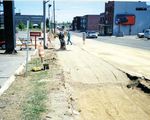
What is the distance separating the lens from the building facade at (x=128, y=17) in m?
103

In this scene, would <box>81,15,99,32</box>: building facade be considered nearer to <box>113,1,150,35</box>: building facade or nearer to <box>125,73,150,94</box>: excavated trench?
<box>113,1,150,35</box>: building facade

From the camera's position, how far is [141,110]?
1016 cm

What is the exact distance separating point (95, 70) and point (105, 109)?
280 inches

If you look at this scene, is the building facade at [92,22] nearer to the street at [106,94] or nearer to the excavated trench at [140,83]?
the street at [106,94]

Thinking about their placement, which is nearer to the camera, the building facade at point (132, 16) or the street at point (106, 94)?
the street at point (106, 94)

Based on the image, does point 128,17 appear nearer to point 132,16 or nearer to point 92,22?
point 132,16

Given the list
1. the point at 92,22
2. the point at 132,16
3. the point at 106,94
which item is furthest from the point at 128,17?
the point at 106,94

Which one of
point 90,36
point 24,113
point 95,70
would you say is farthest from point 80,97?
point 90,36

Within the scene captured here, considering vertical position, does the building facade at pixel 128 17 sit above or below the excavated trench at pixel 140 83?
above

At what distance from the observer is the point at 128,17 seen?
335 ft

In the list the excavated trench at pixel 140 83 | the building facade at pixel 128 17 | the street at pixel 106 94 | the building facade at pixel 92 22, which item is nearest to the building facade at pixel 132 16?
the building facade at pixel 128 17

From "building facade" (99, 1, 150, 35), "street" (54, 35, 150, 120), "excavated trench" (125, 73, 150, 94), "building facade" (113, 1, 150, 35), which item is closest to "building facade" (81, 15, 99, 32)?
"building facade" (99, 1, 150, 35)

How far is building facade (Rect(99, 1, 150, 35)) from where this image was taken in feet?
336

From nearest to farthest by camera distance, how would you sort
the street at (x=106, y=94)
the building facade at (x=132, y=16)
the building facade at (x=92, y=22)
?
the street at (x=106, y=94), the building facade at (x=132, y=16), the building facade at (x=92, y=22)
